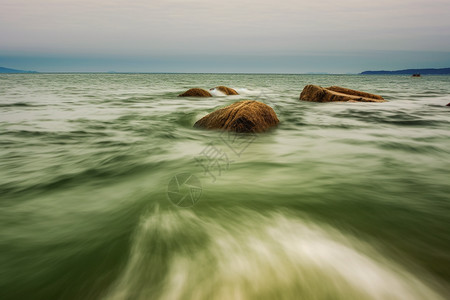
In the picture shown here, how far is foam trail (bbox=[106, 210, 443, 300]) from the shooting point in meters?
1.65

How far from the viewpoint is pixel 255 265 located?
1.88m

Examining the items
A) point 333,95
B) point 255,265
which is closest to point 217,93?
point 333,95

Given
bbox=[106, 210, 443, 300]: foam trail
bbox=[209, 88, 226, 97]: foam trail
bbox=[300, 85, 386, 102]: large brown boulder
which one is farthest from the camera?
bbox=[209, 88, 226, 97]: foam trail

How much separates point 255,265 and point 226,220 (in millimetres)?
687

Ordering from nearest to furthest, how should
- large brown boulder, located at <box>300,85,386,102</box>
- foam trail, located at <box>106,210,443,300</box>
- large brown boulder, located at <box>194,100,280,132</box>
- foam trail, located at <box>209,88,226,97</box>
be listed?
foam trail, located at <box>106,210,443,300</box>, large brown boulder, located at <box>194,100,280,132</box>, large brown boulder, located at <box>300,85,386,102</box>, foam trail, located at <box>209,88,226,97</box>

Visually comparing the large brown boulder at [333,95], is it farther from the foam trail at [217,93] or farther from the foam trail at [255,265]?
the foam trail at [255,265]

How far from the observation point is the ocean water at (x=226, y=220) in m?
1.73

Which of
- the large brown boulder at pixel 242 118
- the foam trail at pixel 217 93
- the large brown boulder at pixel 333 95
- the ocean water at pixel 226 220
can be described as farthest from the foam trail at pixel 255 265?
the foam trail at pixel 217 93

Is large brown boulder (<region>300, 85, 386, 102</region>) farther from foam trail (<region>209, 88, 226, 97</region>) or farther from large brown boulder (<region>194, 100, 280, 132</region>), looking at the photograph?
large brown boulder (<region>194, 100, 280, 132</region>)

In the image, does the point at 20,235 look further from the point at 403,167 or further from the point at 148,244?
the point at 403,167

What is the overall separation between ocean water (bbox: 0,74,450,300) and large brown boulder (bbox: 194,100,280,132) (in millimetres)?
653

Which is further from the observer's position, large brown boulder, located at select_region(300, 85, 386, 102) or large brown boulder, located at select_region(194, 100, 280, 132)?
large brown boulder, located at select_region(300, 85, 386, 102)

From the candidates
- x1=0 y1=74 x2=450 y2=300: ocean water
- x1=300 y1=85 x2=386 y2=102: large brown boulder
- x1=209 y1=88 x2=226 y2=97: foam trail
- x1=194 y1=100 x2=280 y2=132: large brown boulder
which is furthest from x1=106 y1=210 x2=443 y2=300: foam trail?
x1=209 y1=88 x2=226 y2=97: foam trail

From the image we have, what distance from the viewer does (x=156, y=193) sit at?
3.18 metres
